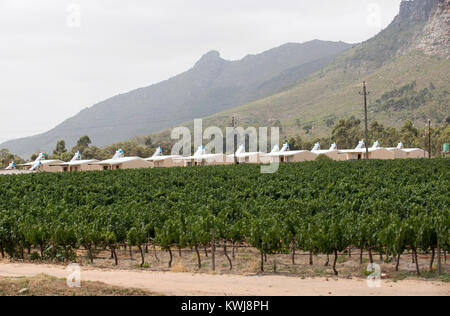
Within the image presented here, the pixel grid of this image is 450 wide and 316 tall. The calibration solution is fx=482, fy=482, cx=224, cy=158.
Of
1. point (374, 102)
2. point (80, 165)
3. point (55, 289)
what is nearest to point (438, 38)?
point (374, 102)

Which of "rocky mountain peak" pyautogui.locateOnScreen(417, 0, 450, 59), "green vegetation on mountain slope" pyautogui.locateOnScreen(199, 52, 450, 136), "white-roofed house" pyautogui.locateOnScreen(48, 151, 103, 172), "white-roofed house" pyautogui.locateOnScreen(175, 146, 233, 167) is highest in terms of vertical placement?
"rocky mountain peak" pyautogui.locateOnScreen(417, 0, 450, 59)

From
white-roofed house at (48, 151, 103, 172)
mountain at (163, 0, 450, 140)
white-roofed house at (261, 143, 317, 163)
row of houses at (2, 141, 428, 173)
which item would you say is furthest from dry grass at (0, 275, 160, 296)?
mountain at (163, 0, 450, 140)

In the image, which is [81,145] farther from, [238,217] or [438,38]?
[438,38]

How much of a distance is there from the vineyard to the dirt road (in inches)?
71.4

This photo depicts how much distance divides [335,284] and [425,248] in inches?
163

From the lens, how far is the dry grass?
1223cm

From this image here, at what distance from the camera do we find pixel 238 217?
83.0ft

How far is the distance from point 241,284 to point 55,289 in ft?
17.6

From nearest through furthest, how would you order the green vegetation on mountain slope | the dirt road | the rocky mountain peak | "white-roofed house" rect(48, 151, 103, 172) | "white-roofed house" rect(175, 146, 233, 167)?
1. the dirt road
2. "white-roofed house" rect(48, 151, 103, 172)
3. "white-roofed house" rect(175, 146, 233, 167)
4. the green vegetation on mountain slope
5. the rocky mountain peak

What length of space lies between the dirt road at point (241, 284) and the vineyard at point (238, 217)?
1.81 meters

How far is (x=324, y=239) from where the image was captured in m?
17.1

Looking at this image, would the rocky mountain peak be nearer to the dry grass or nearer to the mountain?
the mountain

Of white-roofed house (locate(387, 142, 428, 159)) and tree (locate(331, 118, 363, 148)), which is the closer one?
white-roofed house (locate(387, 142, 428, 159))
